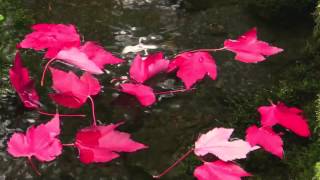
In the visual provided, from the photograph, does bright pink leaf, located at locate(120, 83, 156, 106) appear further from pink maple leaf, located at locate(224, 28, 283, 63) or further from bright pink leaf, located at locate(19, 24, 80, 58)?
pink maple leaf, located at locate(224, 28, 283, 63)

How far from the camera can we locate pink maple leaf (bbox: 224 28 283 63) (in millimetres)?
1970

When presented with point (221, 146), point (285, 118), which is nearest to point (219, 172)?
point (221, 146)

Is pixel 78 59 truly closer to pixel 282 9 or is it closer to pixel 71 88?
pixel 71 88

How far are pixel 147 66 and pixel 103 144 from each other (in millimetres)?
503

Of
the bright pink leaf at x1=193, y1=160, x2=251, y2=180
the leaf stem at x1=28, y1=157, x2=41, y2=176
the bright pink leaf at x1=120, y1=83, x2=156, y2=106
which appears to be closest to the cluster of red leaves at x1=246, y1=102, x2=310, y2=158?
the bright pink leaf at x1=193, y1=160, x2=251, y2=180

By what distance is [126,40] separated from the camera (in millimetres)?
2047

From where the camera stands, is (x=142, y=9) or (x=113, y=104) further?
(x=142, y=9)

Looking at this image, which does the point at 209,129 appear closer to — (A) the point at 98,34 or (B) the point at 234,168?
(B) the point at 234,168

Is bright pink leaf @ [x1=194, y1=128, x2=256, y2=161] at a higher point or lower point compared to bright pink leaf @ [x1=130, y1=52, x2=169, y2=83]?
lower

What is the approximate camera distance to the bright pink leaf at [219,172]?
1435 mm

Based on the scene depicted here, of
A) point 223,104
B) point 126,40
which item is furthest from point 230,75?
point 126,40

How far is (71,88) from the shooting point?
66.1 inches

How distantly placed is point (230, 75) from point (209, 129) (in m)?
0.35

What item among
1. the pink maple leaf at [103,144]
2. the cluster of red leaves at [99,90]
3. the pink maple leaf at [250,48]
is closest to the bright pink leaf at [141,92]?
the cluster of red leaves at [99,90]
